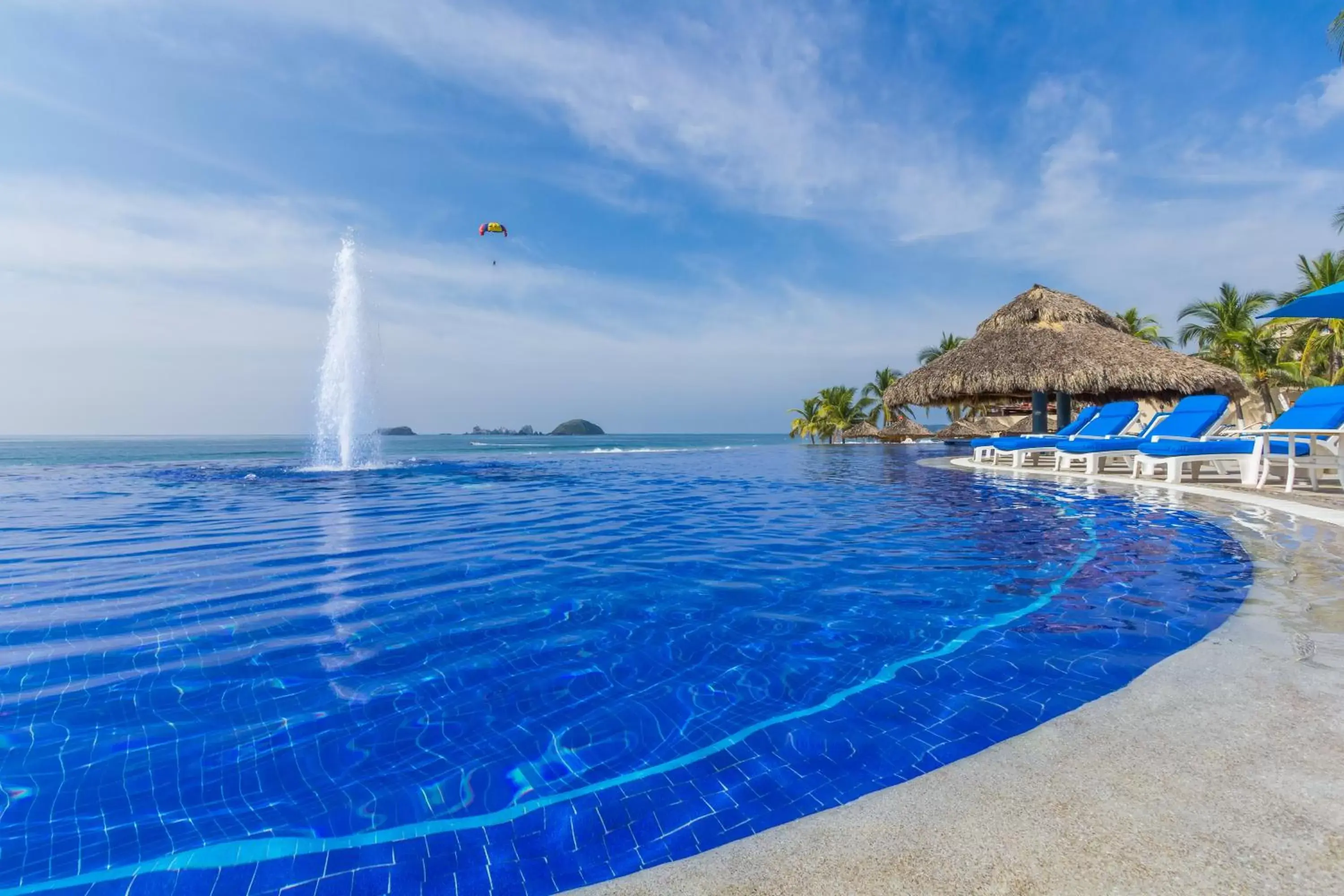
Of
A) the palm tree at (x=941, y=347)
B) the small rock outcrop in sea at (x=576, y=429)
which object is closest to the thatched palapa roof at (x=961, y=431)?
the palm tree at (x=941, y=347)

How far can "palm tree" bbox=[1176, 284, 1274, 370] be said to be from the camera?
26.2m

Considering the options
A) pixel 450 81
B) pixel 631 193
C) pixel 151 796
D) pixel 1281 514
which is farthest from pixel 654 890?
pixel 631 193

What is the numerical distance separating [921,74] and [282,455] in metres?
31.6

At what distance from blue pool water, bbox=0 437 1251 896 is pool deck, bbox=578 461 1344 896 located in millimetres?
214

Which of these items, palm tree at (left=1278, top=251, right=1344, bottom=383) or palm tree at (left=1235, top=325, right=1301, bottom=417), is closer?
palm tree at (left=1278, top=251, right=1344, bottom=383)

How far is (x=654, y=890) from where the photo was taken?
49.2 inches

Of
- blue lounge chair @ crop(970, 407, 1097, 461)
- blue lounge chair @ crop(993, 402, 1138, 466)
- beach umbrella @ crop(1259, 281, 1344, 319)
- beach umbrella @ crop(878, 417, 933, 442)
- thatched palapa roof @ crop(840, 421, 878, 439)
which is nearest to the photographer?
beach umbrella @ crop(1259, 281, 1344, 319)

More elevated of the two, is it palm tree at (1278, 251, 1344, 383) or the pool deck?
palm tree at (1278, 251, 1344, 383)

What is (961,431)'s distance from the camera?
100 feet

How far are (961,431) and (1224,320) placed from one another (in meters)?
11.6

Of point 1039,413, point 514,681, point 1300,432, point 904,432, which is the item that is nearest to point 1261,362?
point 904,432

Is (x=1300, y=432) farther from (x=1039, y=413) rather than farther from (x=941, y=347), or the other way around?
(x=941, y=347)

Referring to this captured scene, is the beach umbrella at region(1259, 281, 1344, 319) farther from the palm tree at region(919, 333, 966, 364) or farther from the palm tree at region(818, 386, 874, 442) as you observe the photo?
the palm tree at region(919, 333, 966, 364)

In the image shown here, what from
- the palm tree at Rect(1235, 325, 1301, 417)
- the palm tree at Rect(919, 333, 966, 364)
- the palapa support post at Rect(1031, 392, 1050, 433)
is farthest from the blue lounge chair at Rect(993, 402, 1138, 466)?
the palm tree at Rect(919, 333, 966, 364)
